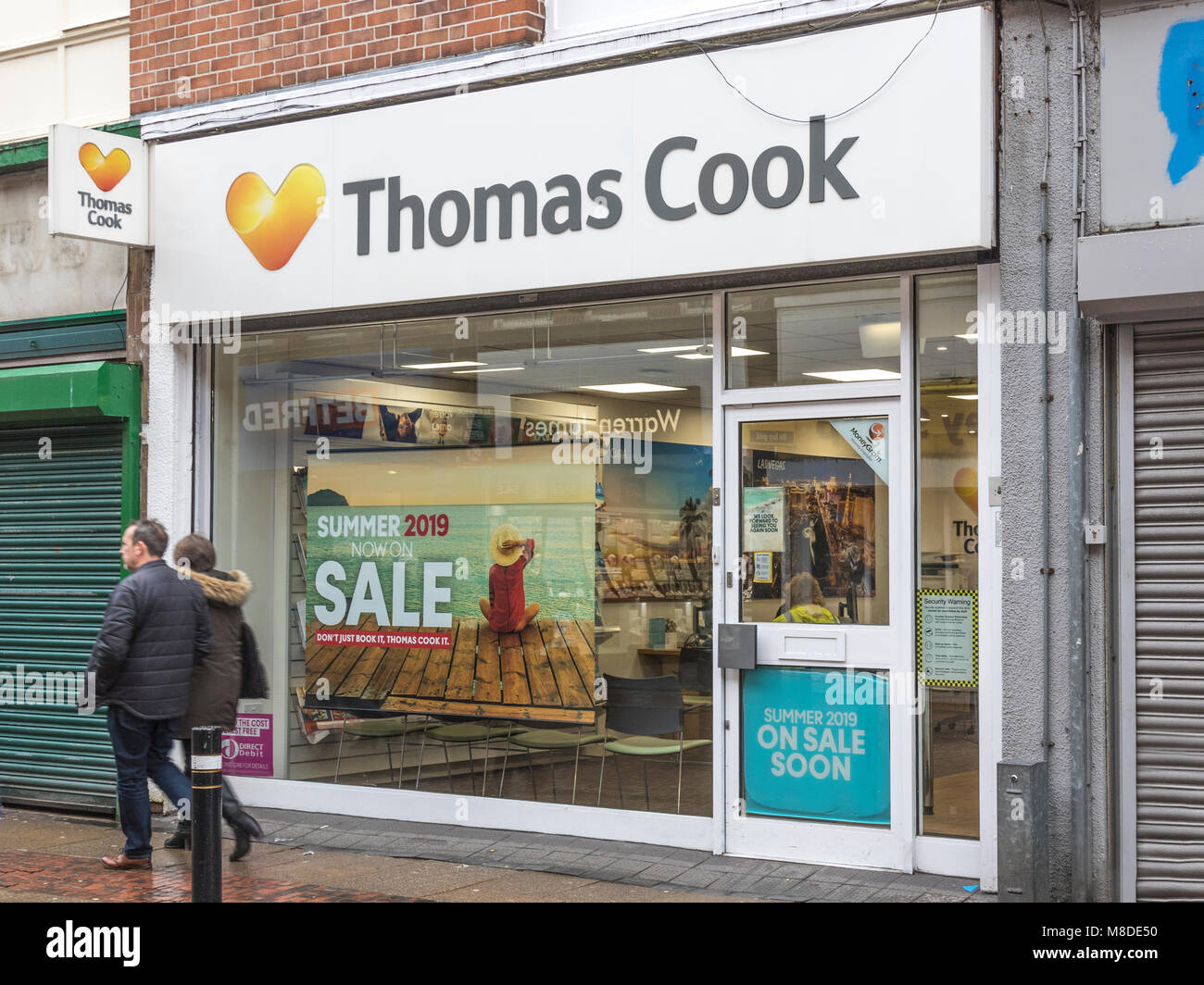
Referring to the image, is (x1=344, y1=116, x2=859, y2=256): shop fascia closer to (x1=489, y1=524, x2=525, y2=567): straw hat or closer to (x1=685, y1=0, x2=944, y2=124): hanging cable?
(x1=685, y1=0, x2=944, y2=124): hanging cable

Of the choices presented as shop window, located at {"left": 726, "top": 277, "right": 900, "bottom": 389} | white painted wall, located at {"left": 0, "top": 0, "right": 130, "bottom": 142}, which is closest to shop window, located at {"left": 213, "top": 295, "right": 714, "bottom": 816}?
shop window, located at {"left": 726, "top": 277, "right": 900, "bottom": 389}

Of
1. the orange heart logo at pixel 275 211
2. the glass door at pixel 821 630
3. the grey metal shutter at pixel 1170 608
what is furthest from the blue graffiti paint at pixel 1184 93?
the orange heart logo at pixel 275 211

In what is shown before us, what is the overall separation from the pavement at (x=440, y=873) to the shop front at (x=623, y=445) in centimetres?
19

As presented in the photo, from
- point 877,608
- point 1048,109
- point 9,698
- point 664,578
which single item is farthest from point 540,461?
point 9,698

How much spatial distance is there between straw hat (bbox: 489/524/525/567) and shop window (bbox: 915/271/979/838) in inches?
105

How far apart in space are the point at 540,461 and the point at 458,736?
185 centimetres

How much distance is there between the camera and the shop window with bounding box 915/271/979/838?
23.7 feet

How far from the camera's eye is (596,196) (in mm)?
8039

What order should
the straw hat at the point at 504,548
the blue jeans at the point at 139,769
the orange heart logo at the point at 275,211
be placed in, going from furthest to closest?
the orange heart logo at the point at 275,211
the straw hat at the point at 504,548
the blue jeans at the point at 139,769

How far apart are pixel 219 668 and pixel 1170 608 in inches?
202

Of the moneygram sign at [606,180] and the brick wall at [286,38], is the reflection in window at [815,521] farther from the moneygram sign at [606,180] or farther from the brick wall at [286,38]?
the brick wall at [286,38]

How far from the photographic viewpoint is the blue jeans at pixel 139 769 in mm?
7887

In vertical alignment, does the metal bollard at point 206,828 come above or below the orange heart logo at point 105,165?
below

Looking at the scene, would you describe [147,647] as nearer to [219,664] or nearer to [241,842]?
[219,664]
